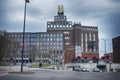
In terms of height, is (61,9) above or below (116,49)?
above

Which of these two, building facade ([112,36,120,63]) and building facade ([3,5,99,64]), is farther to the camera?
building facade ([3,5,99,64])

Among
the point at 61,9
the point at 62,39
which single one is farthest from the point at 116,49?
the point at 61,9

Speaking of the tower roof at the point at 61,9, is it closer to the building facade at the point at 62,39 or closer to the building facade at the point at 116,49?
the building facade at the point at 62,39

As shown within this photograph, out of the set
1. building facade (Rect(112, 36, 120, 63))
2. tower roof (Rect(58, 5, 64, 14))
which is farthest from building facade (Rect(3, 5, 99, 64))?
building facade (Rect(112, 36, 120, 63))

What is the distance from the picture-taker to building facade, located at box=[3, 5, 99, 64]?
144 meters

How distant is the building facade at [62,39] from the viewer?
472 feet

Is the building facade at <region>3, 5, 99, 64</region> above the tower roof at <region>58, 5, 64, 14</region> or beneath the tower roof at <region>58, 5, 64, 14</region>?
beneath

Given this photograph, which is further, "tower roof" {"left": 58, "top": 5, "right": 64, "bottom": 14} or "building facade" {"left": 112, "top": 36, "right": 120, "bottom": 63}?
"tower roof" {"left": 58, "top": 5, "right": 64, "bottom": 14}

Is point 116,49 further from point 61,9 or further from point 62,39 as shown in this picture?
point 61,9

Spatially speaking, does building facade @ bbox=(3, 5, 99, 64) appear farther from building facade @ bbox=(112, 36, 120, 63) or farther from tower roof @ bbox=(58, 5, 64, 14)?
building facade @ bbox=(112, 36, 120, 63)

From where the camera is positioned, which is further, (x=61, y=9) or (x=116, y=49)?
(x=61, y=9)

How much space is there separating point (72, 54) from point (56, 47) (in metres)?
12.9

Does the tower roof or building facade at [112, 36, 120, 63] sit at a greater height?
the tower roof

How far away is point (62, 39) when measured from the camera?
479 ft
